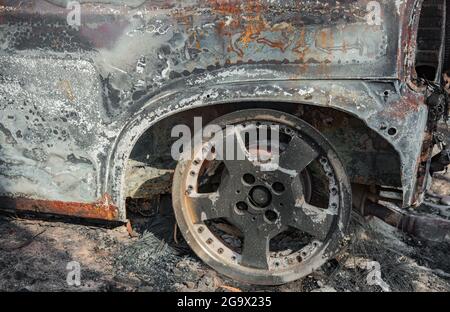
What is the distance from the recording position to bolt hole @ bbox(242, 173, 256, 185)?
325 cm

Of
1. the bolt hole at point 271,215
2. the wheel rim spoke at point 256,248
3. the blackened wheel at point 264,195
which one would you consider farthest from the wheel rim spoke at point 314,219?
the wheel rim spoke at point 256,248

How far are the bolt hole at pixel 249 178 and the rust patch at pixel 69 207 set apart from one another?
0.90m

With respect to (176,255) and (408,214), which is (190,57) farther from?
(408,214)

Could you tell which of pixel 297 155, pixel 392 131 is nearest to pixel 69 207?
pixel 297 155

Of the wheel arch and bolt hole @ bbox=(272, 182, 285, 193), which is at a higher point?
the wheel arch

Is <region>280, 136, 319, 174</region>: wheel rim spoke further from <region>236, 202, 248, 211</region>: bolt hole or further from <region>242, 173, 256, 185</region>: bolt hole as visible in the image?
<region>236, 202, 248, 211</region>: bolt hole

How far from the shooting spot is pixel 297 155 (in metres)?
3.15

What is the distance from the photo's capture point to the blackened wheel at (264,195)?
3160 mm

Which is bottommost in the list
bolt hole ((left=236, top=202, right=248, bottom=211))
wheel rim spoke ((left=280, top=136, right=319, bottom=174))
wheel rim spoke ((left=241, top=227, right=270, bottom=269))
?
wheel rim spoke ((left=241, top=227, right=270, bottom=269))

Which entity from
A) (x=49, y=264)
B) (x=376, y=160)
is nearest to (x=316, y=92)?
(x=376, y=160)

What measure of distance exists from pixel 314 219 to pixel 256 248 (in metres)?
0.43

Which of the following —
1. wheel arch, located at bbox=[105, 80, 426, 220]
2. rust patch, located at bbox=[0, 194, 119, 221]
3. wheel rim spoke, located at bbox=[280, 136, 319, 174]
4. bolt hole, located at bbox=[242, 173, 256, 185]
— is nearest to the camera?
wheel arch, located at bbox=[105, 80, 426, 220]

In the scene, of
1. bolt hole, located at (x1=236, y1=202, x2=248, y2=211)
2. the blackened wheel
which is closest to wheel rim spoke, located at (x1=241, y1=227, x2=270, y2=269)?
the blackened wheel

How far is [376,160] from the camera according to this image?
326 centimetres
